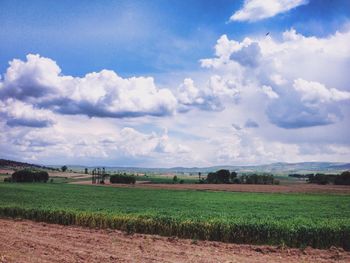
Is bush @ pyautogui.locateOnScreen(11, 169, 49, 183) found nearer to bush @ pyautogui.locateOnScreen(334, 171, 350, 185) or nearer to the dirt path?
bush @ pyautogui.locateOnScreen(334, 171, 350, 185)

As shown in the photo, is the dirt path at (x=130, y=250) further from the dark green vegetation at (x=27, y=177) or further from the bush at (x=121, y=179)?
the dark green vegetation at (x=27, y=177)

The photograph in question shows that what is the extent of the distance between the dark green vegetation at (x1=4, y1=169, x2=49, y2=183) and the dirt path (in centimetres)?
11974

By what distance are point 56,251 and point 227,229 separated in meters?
10.6

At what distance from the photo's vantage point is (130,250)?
68.8 ft

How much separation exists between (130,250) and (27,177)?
130 metres

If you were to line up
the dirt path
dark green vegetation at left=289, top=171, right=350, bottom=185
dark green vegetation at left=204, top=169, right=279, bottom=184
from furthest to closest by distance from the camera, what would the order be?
dark green vegetation at left=204, top=169, right=279, bottom=184 → dark green vegetation at left=289, top=171, right=350, bottom=185 → the dirt path

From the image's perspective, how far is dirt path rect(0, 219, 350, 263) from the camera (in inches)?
741

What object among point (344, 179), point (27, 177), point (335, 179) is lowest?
→ point (27, 177)

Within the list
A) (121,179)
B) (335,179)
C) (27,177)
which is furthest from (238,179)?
(27,177)

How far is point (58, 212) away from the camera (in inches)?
1332

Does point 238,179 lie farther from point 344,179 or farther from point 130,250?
point 130,250

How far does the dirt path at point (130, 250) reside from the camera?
18.8m

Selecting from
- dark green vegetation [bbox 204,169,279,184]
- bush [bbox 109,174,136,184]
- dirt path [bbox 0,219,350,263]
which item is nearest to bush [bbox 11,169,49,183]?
bush [bbox 109,174,136,184]

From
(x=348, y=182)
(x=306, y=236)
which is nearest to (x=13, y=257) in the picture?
(x=306, y=236)
